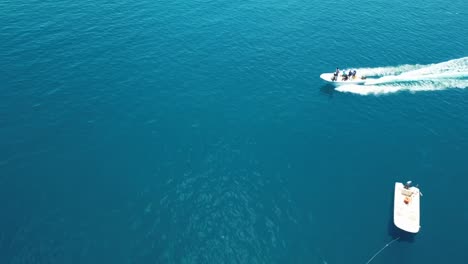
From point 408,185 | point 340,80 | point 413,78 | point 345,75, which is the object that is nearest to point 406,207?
point 408,185

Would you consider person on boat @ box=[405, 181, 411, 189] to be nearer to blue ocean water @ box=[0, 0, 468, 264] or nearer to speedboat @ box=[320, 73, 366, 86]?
blue ocean water @ box=[0, 0, 468, 264]

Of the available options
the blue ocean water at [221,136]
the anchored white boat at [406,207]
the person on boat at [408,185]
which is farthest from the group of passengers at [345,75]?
the person on boat at [408,185]

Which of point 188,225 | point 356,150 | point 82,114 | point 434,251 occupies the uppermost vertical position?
point 82,114

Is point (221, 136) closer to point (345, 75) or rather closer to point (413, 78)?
point (345, 75)

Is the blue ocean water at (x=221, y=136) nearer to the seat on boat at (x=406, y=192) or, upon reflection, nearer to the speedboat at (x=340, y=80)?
the speedboat at (x=340, y=80)

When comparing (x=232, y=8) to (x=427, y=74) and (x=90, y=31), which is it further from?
(x=427, y=74)

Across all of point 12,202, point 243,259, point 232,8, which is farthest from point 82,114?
point 232,8
